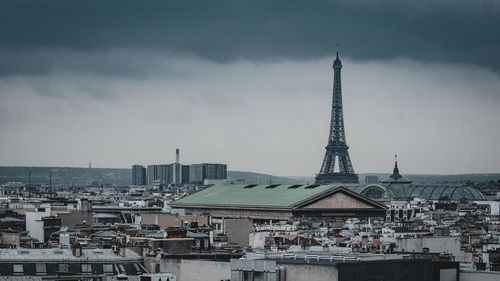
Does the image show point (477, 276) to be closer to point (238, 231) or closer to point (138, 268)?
point (138, 268)

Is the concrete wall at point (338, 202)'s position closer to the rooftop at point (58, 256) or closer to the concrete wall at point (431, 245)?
the concrete wall at point (431, 245)

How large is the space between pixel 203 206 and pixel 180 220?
53.6 meters

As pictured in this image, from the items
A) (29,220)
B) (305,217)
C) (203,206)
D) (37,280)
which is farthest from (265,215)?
(37,280)

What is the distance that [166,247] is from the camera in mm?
60812

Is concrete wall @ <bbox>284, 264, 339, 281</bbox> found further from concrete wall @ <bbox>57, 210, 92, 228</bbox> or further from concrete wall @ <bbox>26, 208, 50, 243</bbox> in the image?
concrete wall @ <bbox>57, 210, 92, 228</bbox>

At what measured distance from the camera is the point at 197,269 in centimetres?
4419

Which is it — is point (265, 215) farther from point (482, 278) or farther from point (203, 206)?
point (482, 278)

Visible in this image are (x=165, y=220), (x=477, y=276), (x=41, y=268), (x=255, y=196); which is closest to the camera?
(x=477, y=276)

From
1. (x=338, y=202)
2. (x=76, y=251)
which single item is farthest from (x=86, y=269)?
(x=338, y=202)

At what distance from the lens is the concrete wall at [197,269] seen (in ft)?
140

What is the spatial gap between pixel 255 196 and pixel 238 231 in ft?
218

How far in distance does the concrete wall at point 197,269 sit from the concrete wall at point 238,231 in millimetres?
39182

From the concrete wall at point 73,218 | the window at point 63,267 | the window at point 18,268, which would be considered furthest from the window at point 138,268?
the concrete wall at point 73,218

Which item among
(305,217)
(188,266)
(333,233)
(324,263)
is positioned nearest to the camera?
(324,263)
